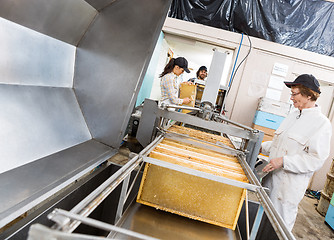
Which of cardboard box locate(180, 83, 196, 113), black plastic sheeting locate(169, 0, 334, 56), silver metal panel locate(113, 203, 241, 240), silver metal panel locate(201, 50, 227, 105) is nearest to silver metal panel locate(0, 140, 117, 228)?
silver metal panel locate(113, 203, 241, 240)

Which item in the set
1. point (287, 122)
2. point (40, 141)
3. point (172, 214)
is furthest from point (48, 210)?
point (287, 122)

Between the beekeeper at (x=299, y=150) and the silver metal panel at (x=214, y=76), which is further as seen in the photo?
the silver metal panel at (x=214, y=76)

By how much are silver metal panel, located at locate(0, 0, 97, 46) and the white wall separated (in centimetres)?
281

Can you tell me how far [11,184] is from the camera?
806mm

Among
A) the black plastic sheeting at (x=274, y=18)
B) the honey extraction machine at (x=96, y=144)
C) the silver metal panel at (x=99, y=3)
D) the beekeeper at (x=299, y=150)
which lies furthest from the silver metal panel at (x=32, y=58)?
the black plastic sheeting at (x=274, y=18)

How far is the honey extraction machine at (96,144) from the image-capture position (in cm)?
86

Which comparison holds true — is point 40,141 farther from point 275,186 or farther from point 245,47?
Result: point 245,47

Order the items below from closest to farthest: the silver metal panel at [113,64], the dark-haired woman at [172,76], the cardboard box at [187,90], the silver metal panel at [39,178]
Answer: the silver metal panel at [39,178] < the silver metal panel at [113,64] < the dark-haired woman at [172,76] < the cardboard box at [187,90]

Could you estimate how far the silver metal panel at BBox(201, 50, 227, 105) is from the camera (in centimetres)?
185

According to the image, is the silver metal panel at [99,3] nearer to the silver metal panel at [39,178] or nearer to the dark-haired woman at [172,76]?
the silver metal panel at [39,178]

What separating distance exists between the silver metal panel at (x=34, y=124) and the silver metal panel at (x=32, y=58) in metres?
0.05

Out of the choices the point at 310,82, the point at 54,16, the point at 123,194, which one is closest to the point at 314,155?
the point at 310,82

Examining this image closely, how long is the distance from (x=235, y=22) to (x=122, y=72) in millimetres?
3174

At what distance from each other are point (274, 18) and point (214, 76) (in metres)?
2.79
